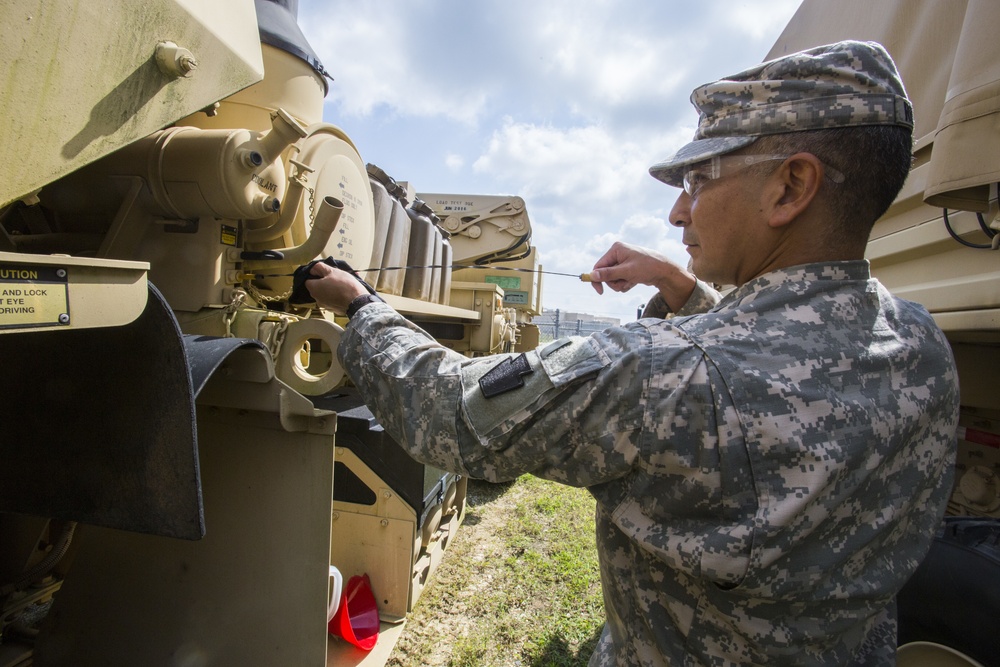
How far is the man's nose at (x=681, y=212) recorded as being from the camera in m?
1.36

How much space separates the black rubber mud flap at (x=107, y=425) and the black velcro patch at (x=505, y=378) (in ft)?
1.83

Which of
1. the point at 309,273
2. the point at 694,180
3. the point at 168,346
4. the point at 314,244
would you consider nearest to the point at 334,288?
the point at 309,273

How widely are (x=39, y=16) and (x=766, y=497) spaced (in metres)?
1.37

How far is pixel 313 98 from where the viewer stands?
2697 millimetres

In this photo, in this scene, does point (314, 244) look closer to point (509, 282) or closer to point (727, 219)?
point (727, 219)

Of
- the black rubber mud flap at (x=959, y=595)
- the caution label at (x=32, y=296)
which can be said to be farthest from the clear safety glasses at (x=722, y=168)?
the black rubber mud flap at (x=959, y=595)

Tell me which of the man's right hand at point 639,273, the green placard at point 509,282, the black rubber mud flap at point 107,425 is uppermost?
the green placard at point 509,282

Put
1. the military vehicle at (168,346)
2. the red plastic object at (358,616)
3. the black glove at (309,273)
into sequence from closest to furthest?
the military vehicle at (168,346) < the black glove at (309,273) < the red plastic object at (358,616)

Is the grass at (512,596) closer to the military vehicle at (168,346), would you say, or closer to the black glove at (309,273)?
the military vehicle at (168,346)

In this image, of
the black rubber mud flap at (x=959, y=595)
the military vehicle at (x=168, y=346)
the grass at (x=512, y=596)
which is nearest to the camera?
the military vehicle at (x=168, y=346)

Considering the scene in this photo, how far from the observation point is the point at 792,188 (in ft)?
3.65

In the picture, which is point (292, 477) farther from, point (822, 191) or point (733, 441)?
point (822, 191)

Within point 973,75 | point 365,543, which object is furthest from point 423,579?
point 973,75

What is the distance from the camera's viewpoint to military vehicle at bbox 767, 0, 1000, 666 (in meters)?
1.64
